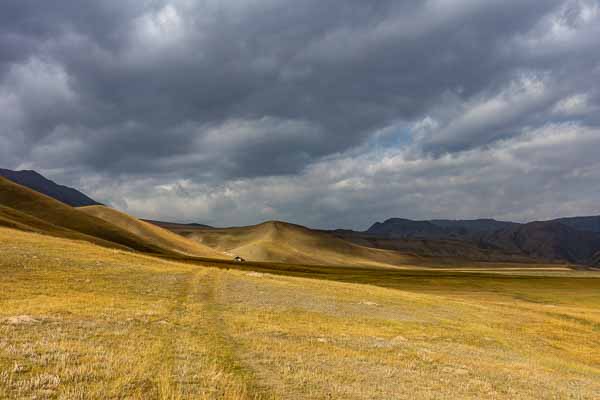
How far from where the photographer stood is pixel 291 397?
48.3 feet

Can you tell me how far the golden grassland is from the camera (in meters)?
15.2

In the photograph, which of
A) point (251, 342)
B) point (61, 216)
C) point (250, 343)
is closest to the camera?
point (250, 343)

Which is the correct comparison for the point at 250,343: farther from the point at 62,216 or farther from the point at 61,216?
the point at 62,216

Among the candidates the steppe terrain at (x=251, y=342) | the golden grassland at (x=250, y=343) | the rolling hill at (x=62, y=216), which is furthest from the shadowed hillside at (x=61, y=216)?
the golden grassland at (x=250, y=343)

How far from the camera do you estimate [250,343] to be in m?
22.4

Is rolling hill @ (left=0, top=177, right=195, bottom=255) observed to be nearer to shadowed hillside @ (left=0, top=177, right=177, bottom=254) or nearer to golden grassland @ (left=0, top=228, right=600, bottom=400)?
shadowed hillside @ (left=0, top=177, right=177, bottom=254)

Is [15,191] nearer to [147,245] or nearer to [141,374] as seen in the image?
[147,245]

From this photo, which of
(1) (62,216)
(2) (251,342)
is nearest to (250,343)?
(2) (251,342)

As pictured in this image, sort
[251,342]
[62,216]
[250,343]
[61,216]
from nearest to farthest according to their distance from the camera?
[250,343] → [251,342] → [61,216] → [62,216]

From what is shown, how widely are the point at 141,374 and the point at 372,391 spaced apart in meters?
8.91

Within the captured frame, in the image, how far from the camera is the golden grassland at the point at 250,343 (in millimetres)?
15172

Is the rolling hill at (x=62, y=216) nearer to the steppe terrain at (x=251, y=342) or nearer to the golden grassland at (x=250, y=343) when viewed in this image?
the steppe terrain at (x=251, y=342)

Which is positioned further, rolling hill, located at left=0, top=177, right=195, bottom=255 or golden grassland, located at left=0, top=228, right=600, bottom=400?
rolling hill, located at left=0, top=177, right=195, bottom=255

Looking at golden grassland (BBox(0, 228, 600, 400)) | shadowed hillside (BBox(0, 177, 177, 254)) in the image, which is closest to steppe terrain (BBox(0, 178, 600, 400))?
golden grassland (BBox(0, 228, 600, 400))
